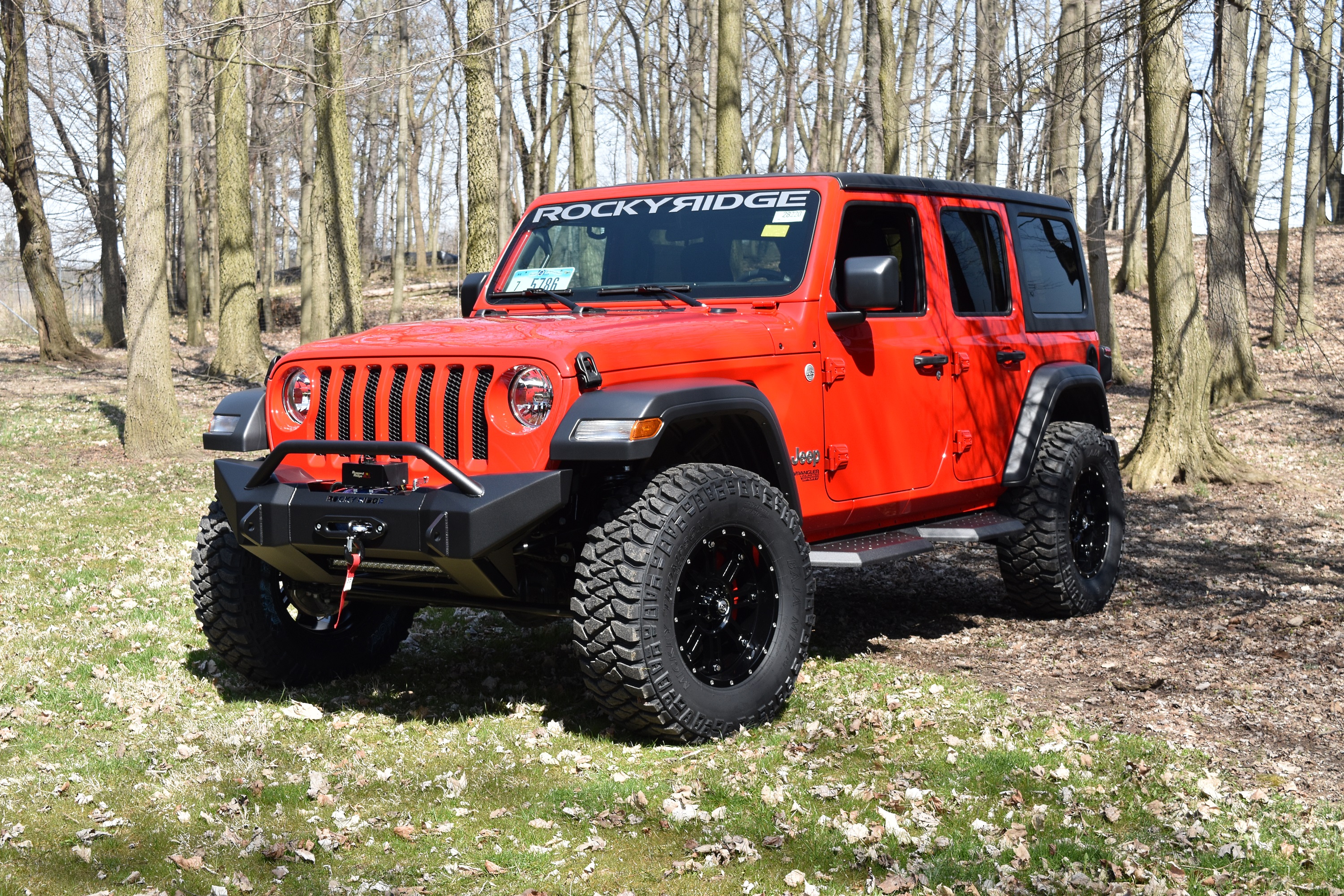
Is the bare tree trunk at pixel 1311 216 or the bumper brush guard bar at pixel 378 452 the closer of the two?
the bumper brush guard bar at pixel 378 452

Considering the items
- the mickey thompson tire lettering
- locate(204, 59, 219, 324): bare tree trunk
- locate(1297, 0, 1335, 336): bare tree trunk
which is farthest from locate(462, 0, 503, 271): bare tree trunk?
locate(204, 59, 219, 324): bare tree trunk

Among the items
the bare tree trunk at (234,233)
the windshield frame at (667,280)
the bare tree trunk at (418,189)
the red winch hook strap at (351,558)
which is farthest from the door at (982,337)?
the bare tree trunk at (418,189)

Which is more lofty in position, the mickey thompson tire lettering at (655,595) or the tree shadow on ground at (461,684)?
the mickey thompson tire lettering at (655,595)

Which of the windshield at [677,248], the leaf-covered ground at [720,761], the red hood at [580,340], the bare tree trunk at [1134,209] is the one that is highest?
the bare tree trunk at [1134,209]

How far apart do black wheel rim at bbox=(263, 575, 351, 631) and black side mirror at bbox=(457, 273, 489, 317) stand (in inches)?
64.3

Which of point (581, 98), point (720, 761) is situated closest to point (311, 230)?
point (581, 98)

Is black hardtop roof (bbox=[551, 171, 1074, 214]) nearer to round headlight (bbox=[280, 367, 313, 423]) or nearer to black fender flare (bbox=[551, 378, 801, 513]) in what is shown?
black fender flare (bbox=[551, 378, 801, 513])

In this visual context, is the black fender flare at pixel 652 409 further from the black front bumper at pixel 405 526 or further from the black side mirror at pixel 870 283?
the black side mirror at pixel 870 283

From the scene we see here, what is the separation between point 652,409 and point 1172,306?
26.4 ft

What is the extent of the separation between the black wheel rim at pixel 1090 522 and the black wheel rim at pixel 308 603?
168 inches

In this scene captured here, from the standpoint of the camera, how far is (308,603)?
550 centimetres

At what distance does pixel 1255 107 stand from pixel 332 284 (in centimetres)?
1730

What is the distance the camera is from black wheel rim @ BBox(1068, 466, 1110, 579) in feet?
24.4

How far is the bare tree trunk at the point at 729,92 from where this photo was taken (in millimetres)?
14633
